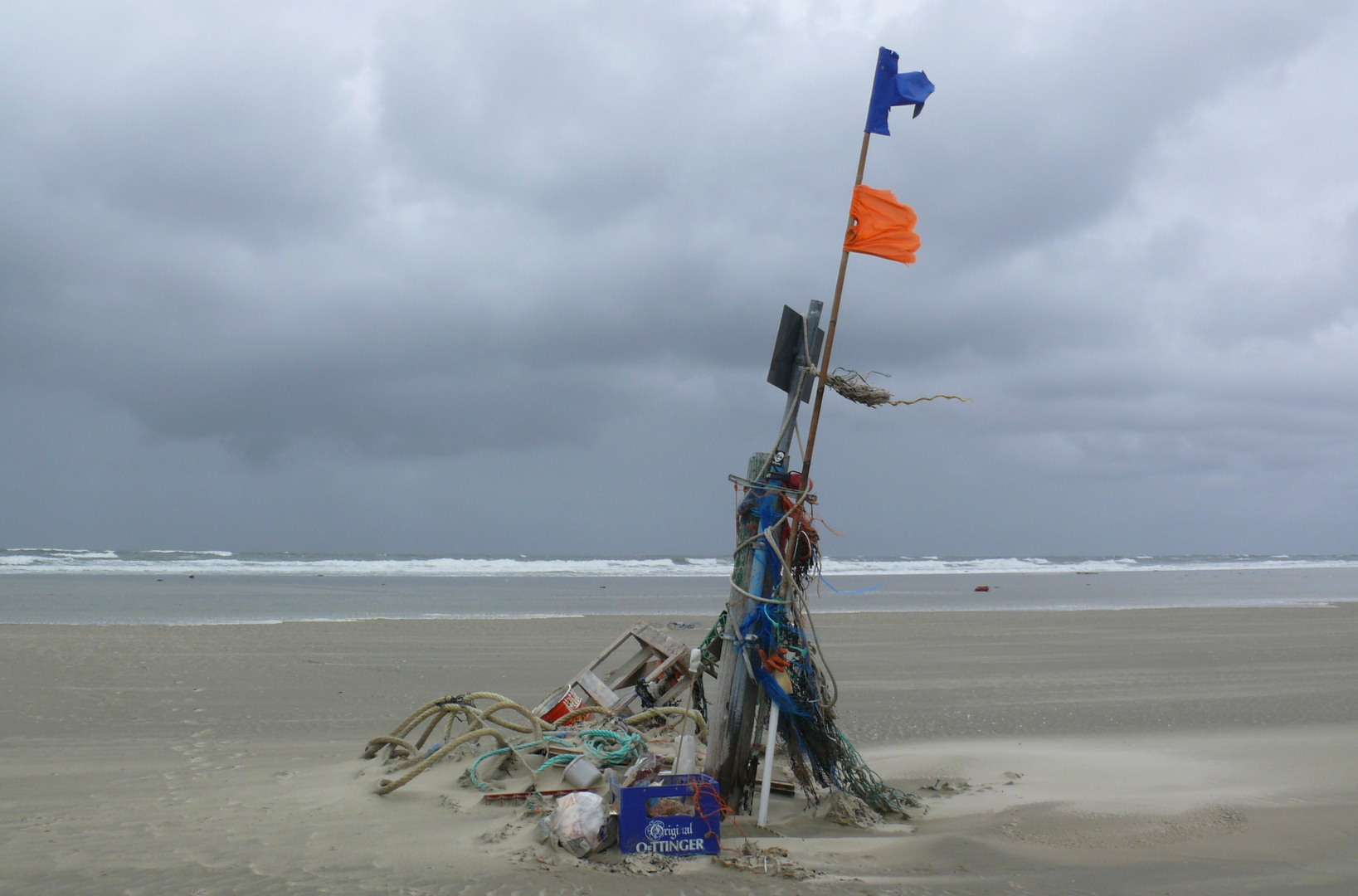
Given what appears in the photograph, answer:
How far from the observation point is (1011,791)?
7176 millimetres

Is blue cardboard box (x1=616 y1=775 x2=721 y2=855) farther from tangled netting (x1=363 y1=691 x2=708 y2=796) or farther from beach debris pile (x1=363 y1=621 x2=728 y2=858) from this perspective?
tangled netting (x1=363 y1=691 x2=708 y2=796)

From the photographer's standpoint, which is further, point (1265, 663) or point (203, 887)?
point (1265, 663)

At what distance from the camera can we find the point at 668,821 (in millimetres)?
5117

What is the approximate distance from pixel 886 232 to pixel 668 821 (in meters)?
3.95

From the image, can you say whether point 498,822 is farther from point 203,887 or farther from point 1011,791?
point 1011,791

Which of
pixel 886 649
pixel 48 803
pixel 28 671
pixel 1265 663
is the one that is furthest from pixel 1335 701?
pixel 28 671

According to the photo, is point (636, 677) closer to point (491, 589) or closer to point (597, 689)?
point (597, 689)

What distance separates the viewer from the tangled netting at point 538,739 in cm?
639

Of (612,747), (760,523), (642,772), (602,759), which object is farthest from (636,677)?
(760,523)

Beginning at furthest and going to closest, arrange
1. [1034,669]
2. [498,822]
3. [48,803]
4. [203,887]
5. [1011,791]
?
1. [1034,669]
2. [1011,791]
3. [48,803]
4. [498,822]
5. [203,887]

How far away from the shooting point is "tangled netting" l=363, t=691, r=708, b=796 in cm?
639

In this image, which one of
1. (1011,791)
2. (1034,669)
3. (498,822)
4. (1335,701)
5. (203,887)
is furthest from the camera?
(1034,669)

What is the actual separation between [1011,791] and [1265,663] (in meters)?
11.4

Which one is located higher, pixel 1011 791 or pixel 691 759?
pixel 691 759
